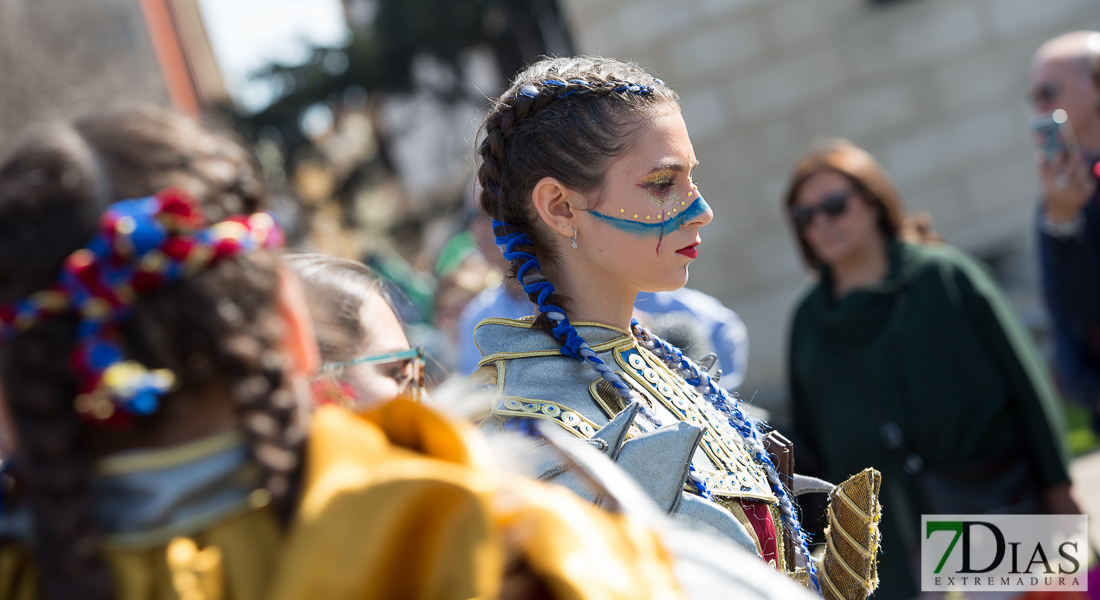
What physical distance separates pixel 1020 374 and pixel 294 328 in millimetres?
3219

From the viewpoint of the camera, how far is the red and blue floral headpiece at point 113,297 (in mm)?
923

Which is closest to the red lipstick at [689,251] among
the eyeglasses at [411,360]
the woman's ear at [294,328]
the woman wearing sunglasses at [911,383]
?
the eyeglasses at [411,360]

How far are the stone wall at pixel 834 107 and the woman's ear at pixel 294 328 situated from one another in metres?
6.92

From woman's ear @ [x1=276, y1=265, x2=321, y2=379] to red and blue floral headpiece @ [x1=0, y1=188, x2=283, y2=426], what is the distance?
126 mm

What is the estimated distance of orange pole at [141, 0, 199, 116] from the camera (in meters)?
14.9

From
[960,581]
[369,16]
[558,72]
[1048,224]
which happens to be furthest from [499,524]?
[369,16]

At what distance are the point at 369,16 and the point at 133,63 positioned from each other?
339 cm

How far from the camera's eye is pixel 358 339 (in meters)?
2.04

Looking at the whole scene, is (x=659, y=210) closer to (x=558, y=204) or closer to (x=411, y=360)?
(x=558, y=204)

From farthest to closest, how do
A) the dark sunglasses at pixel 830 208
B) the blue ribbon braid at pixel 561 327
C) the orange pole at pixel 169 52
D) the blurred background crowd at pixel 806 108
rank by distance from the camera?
the orange pole at pixel 169 52 → the blurred background crowd at pixel 806 108 → the dark sunglasses at pixel 830 208 → the blue ribbon braid at pixel 561 327

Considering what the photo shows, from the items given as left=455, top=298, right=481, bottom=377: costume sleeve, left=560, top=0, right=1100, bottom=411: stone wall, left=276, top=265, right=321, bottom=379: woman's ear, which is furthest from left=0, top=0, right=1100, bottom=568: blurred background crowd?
left=276, top=265, right=321, bottom=379: woman's ear

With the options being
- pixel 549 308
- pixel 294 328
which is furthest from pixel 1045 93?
pixel 294 328

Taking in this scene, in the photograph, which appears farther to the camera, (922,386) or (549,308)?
(922,386)

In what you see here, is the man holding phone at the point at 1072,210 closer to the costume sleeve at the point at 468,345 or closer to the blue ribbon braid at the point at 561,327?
the costume sleeve at the point at 468,345
